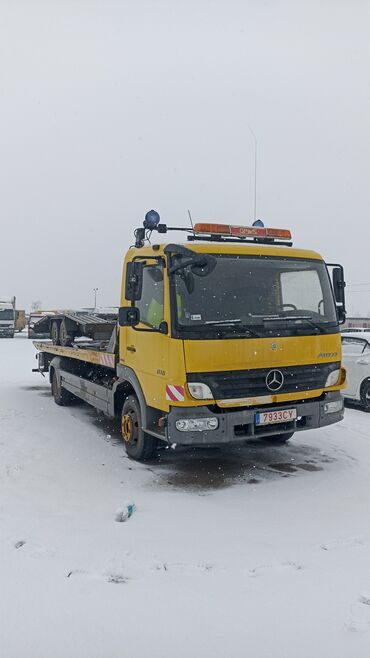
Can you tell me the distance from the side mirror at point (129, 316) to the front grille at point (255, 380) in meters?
1.11

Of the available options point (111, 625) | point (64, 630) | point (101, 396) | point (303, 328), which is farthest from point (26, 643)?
point (101, 396)

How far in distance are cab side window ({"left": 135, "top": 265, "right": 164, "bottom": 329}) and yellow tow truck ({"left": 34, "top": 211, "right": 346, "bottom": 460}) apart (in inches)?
0.5

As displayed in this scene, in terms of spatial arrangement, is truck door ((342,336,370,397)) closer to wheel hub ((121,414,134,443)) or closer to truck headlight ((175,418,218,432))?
wheel hub ((121,414,134,443))

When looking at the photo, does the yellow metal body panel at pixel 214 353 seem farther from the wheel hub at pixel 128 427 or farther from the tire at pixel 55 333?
the tire at pixel 55 333

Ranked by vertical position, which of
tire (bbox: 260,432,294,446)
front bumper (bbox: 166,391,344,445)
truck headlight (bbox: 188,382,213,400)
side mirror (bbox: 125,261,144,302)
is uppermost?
side mirror (bbox: 125,261,144,302)

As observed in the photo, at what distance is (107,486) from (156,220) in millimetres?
3117

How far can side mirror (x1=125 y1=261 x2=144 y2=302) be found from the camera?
17.7 ft

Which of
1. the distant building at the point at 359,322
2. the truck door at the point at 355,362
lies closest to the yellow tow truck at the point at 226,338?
the truck door at the point at 355,362

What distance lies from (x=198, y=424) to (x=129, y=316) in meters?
1.48

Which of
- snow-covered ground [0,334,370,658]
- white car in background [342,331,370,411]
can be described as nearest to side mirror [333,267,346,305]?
snow-covered ground [0,334,370,658]

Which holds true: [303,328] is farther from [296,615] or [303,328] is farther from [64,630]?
[64,630]

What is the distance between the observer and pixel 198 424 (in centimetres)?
492

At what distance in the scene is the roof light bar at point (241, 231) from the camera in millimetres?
5703

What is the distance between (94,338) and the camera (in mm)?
9055
